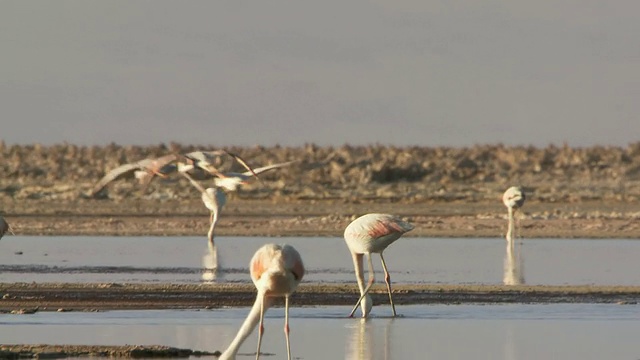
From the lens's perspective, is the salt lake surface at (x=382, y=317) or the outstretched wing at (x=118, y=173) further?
the outstretched wing at (x=118, y=173)

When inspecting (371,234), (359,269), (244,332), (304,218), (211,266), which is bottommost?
(244,332)

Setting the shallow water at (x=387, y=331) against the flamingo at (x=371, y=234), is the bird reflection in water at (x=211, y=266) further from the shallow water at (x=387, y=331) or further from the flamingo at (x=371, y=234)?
the flamingo at (x=371, y=234)

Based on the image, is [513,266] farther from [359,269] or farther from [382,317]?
[382,317]

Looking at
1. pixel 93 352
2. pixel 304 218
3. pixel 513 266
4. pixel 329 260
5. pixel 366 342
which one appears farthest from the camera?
pixel 304 218

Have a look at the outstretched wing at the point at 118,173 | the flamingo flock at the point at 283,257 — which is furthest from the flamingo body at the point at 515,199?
the outstretched wing at the point at 118,173

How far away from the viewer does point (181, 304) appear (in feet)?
57.9

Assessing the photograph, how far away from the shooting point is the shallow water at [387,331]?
13.5 meters

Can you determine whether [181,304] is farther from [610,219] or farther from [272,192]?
[272,192]

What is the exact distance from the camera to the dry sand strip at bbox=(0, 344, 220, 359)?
12711mm

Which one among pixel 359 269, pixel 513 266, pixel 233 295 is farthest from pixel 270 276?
pixel 513 266

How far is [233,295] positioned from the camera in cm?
1897

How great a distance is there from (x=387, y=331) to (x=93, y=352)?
3.44 m

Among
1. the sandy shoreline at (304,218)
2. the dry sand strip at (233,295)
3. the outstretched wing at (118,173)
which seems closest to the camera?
the dry sand strip at (233,295)

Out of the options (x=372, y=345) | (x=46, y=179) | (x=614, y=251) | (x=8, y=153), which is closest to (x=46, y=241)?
(x=614, y=251)
